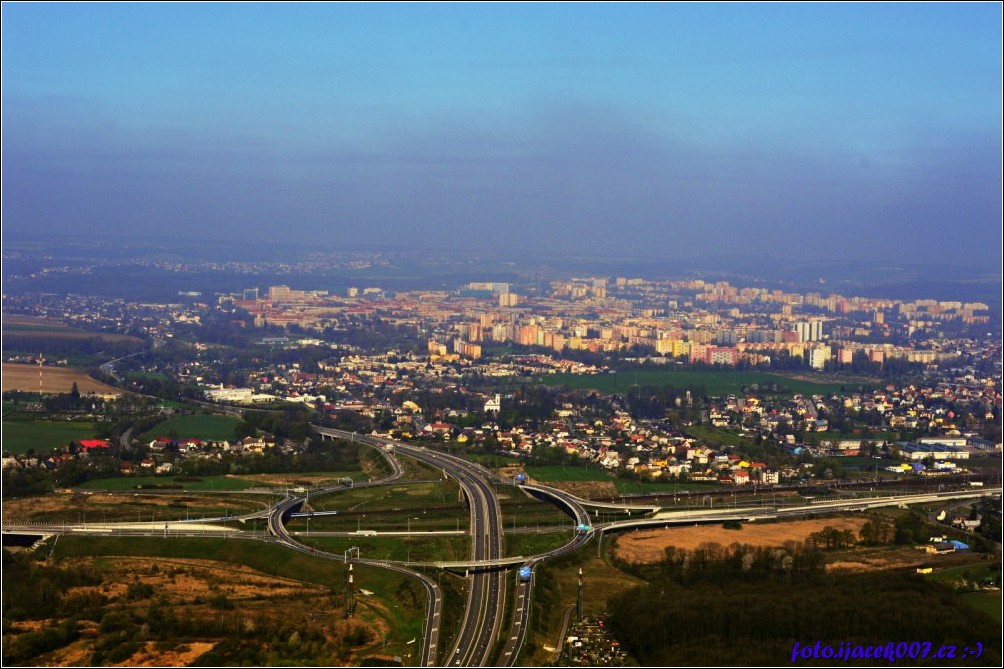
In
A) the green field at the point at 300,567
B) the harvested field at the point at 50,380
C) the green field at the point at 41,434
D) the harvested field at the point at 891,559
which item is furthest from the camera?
the harvested field at the point at 50,380

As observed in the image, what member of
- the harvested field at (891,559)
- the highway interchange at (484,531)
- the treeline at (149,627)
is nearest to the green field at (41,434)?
the highway interchange at (484,531)

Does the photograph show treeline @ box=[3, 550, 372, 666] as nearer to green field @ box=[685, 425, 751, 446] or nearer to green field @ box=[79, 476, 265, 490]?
green field @ box=[79, 476, 265, 490]

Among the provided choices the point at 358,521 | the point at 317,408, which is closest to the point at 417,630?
the point at 358,521

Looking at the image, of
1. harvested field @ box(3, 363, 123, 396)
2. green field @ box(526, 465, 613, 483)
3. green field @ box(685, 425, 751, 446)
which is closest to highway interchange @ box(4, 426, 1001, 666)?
green field @ box(526, 465, 613, 483)

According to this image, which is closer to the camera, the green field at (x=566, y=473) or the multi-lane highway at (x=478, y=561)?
the multi-lane highway at (x=478, y=561)

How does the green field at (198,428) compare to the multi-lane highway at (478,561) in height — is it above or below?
above

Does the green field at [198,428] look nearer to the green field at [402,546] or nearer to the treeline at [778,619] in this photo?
the green field at [402,546]

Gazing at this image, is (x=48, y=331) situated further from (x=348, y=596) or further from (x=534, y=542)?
(x=348, y=596)

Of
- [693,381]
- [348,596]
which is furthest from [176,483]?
[693,381]
